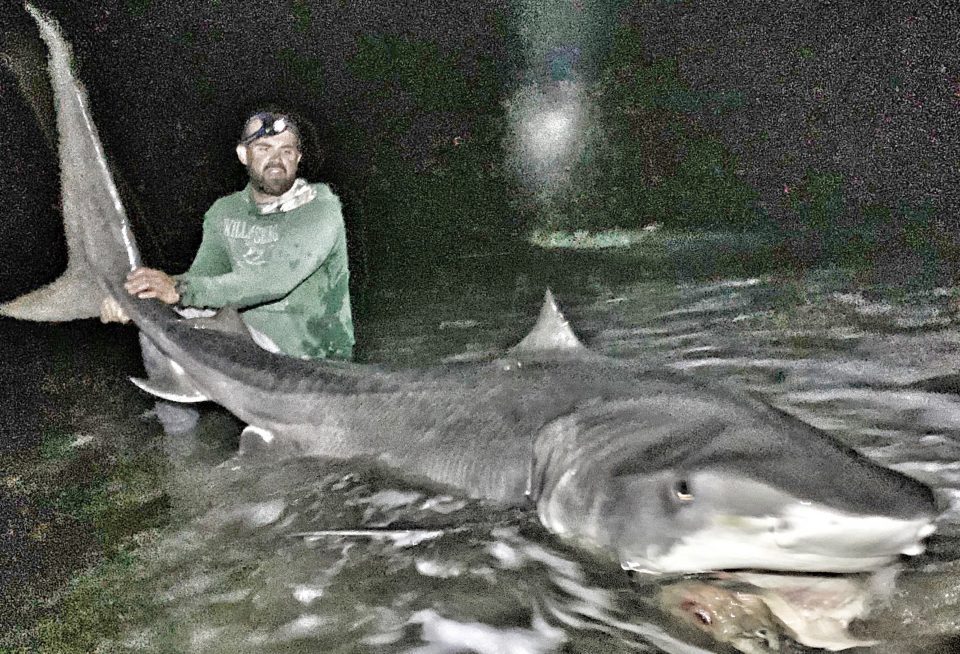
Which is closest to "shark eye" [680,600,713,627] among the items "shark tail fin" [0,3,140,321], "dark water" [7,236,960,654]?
"dark water" [7,236,960,654]

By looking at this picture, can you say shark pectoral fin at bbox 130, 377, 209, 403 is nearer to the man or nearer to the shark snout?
the man

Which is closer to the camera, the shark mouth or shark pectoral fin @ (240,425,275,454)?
the shark mouth

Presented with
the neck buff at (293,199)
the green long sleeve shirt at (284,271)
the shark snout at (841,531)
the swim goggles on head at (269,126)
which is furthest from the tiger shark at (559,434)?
the swim goggles on head at (269,126)

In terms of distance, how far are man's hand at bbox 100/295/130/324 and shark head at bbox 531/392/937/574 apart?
2325mm

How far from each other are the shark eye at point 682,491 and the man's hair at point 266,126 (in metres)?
3.02

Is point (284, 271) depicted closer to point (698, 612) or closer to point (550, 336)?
point (550, 336)

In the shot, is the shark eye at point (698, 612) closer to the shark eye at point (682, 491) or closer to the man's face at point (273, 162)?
the shark eye at point (682, 491)

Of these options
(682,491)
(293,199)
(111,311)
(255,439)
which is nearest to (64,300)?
(111,311)

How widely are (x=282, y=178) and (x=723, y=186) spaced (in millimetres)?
13036

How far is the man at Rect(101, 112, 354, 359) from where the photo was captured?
3.51m

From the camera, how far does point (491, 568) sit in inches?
80.8

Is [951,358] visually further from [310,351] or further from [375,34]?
[375,34]

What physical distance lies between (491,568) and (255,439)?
53.4 inches

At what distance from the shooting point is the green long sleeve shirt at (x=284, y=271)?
339cm
